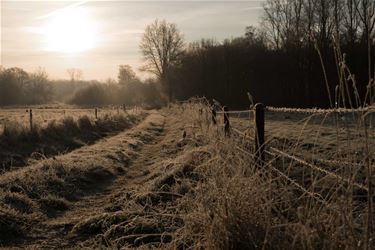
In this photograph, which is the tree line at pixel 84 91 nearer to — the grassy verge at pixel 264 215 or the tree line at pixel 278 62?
the tree line at pixel 278 62

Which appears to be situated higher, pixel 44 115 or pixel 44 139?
pixel 44 115

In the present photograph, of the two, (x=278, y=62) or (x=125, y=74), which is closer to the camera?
(x=278, y=62)

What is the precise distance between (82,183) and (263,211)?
756 centimetres

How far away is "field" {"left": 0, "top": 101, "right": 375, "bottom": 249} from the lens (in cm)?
348

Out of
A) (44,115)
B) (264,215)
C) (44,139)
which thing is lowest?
(44,139)

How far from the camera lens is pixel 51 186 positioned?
9.90 m

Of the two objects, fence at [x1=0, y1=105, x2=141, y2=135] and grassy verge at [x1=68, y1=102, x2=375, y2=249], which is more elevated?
fence at [x1=0, y1=105, x2=141, y2=135]

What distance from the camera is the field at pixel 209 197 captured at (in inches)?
137

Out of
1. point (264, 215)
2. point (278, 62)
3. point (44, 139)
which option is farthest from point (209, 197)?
point (278, 62)

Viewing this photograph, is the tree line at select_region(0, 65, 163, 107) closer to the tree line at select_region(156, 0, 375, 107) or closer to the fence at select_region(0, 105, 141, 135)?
the tree line at select_region(156, 0, 375, 107)

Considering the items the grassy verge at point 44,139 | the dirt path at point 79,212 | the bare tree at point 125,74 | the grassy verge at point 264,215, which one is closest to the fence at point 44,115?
the grassy verge at point 44,139

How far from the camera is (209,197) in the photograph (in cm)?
425

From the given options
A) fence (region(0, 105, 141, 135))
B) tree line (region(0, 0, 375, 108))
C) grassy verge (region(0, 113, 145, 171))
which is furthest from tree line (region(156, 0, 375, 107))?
grassy verge (region(0, 113, 145, 171))

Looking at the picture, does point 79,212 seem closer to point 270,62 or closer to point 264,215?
point 264,215
